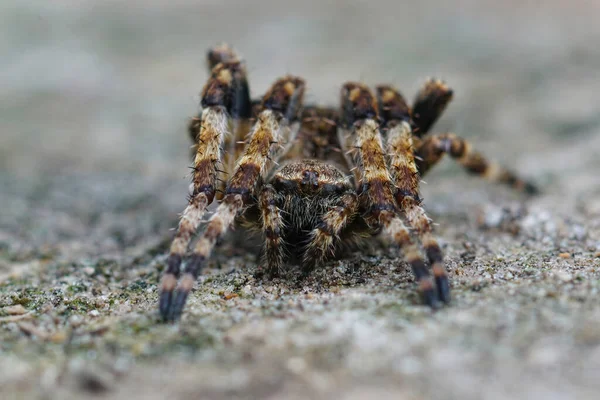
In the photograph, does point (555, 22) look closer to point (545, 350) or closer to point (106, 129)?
point (106, 129)

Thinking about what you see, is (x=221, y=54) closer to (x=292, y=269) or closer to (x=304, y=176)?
(x=304, y=176)

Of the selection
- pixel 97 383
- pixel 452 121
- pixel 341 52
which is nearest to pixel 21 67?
pixel 341 52

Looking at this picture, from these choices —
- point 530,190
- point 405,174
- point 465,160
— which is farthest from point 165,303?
point 530,190

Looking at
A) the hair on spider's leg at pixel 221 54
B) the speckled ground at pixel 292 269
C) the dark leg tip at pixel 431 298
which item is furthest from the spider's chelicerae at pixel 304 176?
the hair on spider's leg at pixel 221 54

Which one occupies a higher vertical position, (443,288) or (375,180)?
(375,180)

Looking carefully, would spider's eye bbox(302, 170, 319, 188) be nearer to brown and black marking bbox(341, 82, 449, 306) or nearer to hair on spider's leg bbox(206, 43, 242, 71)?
brown and black marking bbox(341, 82, 449, 306)

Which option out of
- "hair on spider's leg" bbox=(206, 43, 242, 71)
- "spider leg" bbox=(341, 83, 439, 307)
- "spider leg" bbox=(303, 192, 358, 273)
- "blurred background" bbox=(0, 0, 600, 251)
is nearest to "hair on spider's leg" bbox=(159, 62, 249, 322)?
"hair on spider's leg" bbox=(206, 43, 242, 71)
